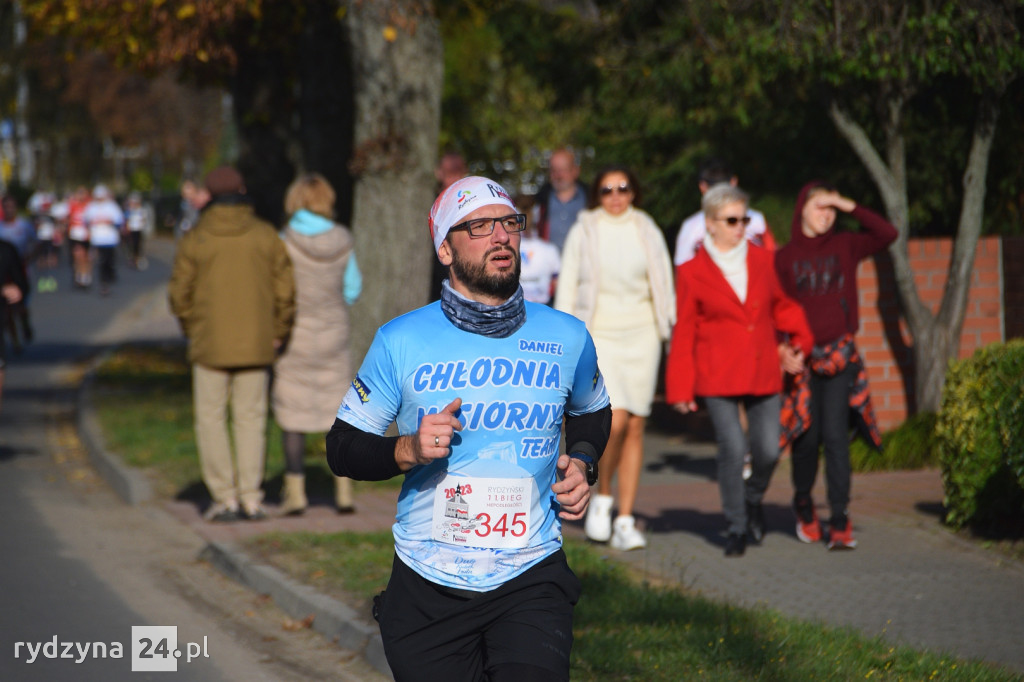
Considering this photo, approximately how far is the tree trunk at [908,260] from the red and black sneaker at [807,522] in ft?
9.21

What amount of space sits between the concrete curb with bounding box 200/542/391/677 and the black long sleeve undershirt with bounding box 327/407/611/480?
2.21 meters

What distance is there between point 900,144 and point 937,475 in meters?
2.48

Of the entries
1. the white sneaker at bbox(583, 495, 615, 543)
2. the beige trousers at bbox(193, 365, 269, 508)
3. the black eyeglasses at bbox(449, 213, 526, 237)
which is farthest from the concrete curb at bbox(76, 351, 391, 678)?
the black eyeglasses at bbox(449, 213, 526, 237)

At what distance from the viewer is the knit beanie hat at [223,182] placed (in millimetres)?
7965

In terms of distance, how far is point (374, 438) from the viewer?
3.38 m

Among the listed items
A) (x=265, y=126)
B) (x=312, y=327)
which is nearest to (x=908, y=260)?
(x=312, y=327)

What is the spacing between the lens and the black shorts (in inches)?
130

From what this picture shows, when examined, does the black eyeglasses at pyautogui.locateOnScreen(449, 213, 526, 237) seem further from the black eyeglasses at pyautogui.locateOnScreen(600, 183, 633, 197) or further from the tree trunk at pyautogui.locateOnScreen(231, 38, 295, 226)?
the tree trunk at pyautogui.locateOnScreen(231, 38, 295, 226)

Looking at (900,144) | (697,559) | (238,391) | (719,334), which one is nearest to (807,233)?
(719,334)

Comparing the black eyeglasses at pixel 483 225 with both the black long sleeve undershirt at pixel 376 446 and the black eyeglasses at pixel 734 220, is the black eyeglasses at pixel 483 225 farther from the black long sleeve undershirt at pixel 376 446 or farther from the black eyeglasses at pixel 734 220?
the black eyeglasses at pixel 734 220

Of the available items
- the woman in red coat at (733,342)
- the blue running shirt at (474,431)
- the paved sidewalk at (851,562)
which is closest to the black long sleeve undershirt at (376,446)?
the blue running shirt at (474,431)

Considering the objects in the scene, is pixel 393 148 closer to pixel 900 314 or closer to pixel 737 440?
pixel 900 314

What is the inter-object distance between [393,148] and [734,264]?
4.57 meters

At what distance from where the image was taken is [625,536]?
23.7 feet
